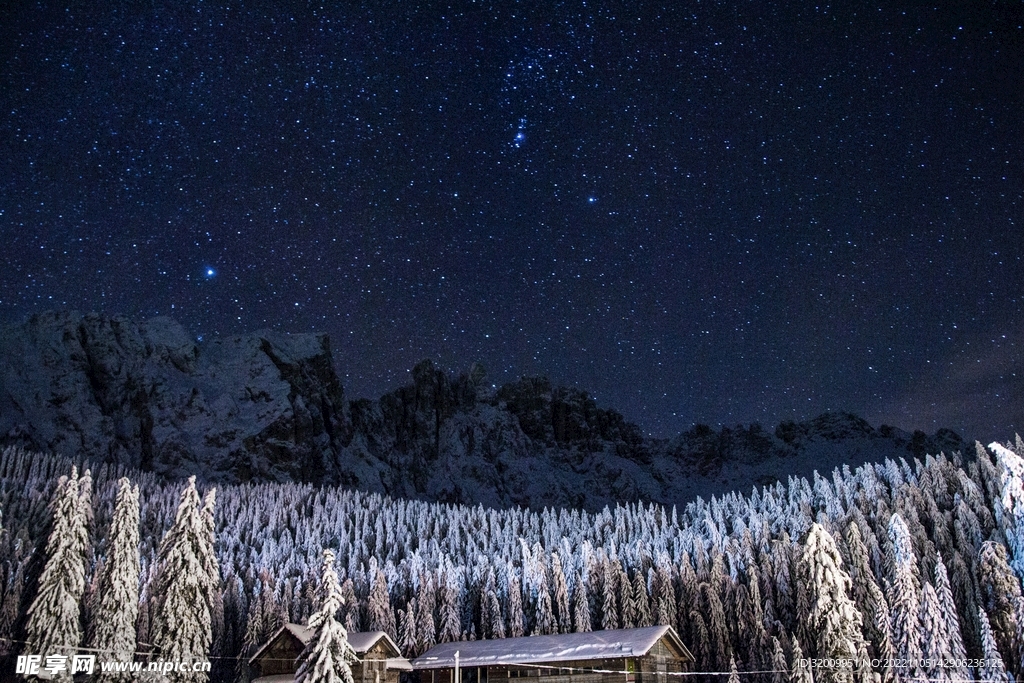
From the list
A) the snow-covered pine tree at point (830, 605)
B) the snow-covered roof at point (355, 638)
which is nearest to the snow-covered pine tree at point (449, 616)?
the snow-covered roof at point (355, 638)

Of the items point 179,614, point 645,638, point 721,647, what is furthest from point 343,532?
point 179,614

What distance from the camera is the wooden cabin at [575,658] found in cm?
5056

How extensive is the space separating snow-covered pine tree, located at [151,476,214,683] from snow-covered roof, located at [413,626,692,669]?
19.9 meters

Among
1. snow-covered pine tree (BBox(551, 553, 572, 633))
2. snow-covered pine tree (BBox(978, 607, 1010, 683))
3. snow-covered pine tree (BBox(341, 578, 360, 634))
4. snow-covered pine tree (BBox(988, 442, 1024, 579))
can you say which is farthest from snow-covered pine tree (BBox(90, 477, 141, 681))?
snow-covered pine tree (BBox(978, 607, 1010, 683))

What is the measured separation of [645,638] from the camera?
5122cm

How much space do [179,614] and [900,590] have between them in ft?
147

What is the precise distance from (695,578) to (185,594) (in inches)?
2312

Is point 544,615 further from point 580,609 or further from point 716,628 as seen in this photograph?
point 716,628

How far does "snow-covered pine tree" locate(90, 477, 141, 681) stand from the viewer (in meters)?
37.0

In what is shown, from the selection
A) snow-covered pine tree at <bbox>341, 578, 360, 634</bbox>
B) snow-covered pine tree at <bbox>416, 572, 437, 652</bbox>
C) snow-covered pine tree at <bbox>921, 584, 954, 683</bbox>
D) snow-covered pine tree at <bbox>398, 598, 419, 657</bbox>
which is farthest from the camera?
snow-covered pine tree at <bbox>341, 578, 360, 634</bbox>

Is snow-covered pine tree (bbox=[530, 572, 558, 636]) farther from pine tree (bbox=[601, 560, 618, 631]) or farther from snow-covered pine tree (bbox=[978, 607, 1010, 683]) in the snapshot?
snow-covered pine tree (bbox=[978, 607, 1010, 683])

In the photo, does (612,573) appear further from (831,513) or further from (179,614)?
(179,614)

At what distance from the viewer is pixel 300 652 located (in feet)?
170

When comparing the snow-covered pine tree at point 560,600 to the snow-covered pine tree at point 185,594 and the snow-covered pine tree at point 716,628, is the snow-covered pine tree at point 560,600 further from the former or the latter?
the snow-covered pine tree at point 185,594
